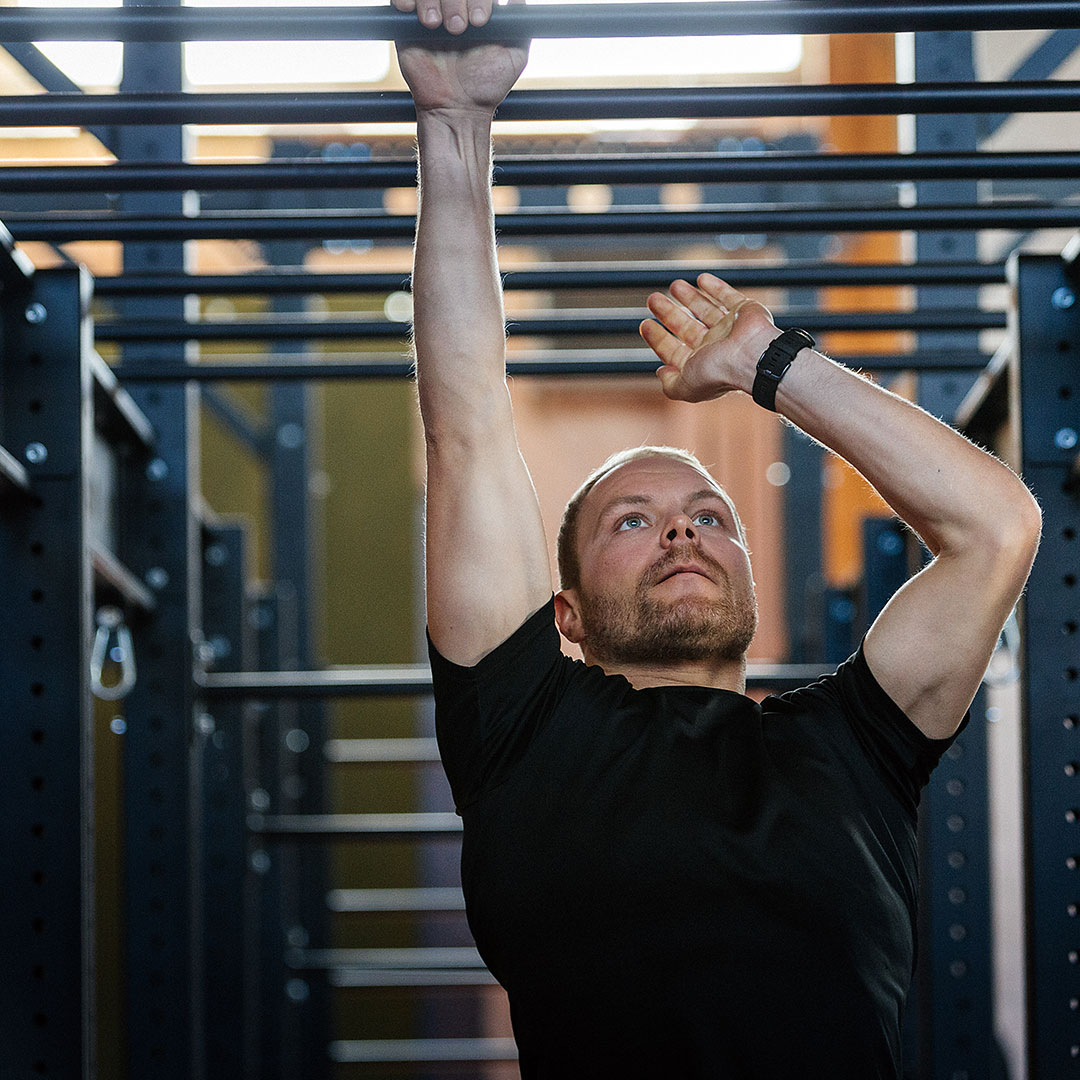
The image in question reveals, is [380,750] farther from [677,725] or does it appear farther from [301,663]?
[677,725]

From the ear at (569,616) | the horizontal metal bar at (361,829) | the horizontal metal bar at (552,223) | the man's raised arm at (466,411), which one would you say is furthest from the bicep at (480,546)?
the horizontal metal bar at (361,829)

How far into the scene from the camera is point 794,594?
4898 millimetres

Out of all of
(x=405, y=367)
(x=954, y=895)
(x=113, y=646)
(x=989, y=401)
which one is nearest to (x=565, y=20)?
(x=405, y=367)

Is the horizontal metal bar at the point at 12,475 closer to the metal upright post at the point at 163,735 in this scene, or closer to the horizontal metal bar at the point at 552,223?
the horizontal metal bar at the point at 552,223

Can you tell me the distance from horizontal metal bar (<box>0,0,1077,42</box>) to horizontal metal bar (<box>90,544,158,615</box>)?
2.93 ft

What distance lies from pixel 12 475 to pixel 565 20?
908mm

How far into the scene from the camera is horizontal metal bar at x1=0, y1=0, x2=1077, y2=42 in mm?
1322

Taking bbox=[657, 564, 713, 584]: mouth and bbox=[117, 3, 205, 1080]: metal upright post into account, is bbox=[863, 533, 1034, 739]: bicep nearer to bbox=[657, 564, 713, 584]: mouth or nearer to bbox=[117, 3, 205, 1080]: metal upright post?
bbox=[657, 564, 713, 584]: mouth

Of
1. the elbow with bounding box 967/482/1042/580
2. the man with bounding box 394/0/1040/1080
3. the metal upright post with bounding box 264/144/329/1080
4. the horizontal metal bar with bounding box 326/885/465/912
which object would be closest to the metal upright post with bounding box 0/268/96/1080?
the man with bounding box 394/0/1040/1080

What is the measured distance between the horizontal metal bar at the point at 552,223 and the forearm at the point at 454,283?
0.43 m

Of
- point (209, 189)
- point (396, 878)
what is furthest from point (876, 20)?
point (396, 878)

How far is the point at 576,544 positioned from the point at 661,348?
Answer: 0.28 meters

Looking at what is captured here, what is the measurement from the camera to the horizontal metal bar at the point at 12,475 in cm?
174

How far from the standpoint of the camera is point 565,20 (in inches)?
52.9
